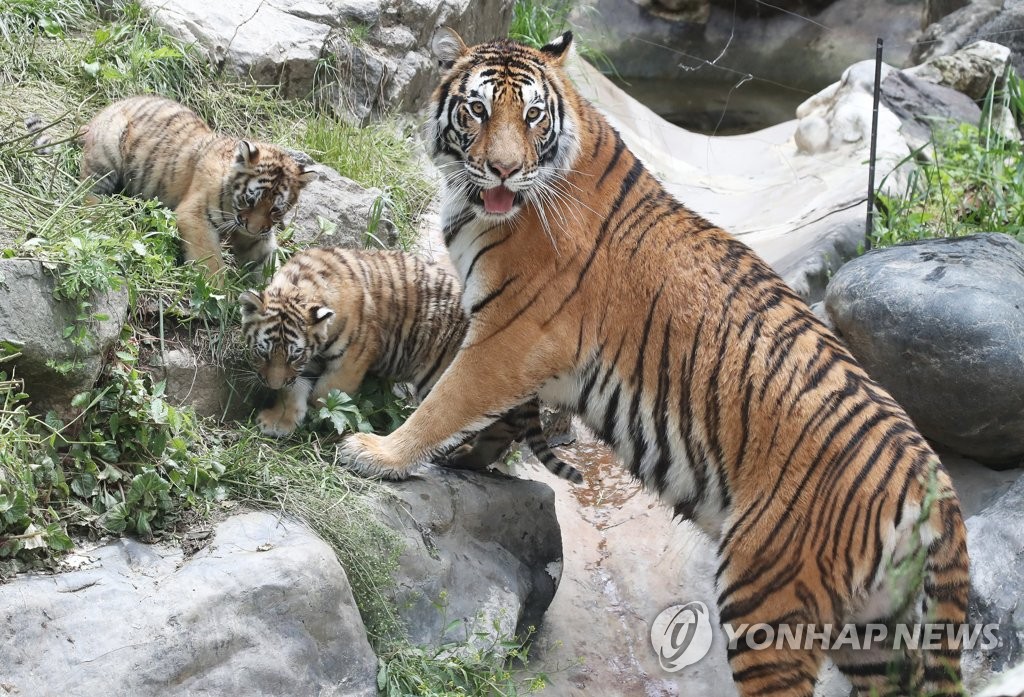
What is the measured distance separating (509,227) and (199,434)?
57.8 inches

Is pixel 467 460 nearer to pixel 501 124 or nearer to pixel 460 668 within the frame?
pixel 460 668

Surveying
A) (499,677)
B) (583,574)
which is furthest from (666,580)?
(499,677)

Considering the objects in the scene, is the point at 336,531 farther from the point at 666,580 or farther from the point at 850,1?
the point at 850,1

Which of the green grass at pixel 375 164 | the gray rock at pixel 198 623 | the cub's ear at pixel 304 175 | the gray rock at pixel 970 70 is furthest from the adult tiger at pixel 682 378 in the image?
the gray rock at pixel 970 70

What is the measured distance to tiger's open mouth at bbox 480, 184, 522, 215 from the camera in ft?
12.9

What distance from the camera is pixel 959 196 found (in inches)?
271

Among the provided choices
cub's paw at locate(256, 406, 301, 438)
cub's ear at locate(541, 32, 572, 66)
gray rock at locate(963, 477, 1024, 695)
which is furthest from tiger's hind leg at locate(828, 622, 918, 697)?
cub's ear at locate(541, 32, 572, 66)

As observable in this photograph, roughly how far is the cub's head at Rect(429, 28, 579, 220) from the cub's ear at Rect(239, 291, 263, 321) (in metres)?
0.90

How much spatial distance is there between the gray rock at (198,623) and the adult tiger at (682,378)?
66 cm

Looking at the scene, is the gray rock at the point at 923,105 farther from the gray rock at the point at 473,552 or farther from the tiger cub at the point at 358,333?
the gray rock at the point at 473,552

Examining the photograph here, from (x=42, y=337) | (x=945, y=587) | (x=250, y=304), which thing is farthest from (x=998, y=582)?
(x=42, y=337)

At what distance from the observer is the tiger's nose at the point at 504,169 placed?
12.6 ft

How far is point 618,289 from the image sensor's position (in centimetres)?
395

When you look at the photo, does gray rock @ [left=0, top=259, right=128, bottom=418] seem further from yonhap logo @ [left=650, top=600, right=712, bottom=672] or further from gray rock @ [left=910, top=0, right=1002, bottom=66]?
gray rock @ [left=910, top=0, right=1002, bottom=66]
